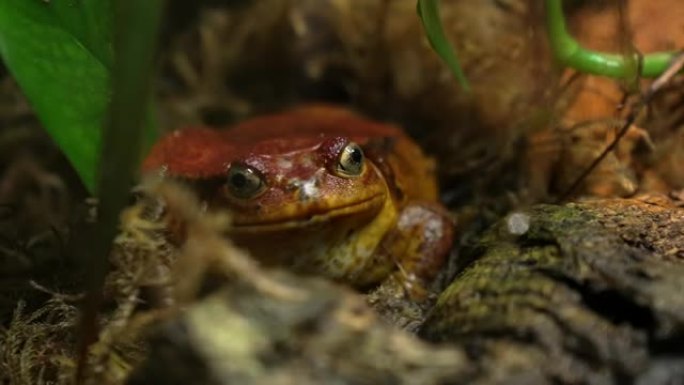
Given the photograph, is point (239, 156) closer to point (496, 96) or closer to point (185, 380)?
point (185, 380)

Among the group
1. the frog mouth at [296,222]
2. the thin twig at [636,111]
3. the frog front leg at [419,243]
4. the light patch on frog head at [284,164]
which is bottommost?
the frog front leg at [419,243]

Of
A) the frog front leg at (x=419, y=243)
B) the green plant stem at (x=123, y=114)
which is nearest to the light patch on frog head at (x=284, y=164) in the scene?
the frog front leg at (x=419, y=243)

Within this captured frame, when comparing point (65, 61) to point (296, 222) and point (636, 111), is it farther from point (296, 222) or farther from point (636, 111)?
point (636, 111)

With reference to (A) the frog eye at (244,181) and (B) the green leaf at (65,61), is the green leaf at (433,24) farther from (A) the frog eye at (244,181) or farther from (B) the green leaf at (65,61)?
(B) the green leaf at (65,61)

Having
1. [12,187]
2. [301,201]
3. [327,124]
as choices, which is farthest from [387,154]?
[12,187]

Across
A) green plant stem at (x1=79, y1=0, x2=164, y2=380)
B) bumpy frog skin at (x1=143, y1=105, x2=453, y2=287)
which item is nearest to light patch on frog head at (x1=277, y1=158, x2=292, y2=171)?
bumpy frog skin at (x1=143, y1=105, x2=453, y2=287)

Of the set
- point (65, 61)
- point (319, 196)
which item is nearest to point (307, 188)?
point (319, 196)
